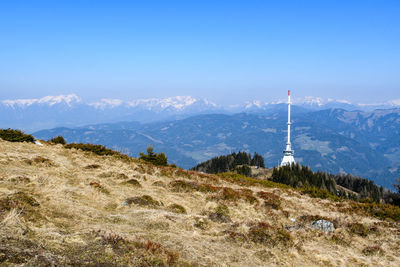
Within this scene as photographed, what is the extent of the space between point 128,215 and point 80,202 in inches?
99.0

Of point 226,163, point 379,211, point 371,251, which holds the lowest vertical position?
point 226,163

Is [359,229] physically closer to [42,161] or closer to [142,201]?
[142,201]

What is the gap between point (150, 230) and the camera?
32.8 ft

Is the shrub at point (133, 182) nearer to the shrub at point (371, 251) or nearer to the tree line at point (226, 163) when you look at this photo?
the shrub at point (371, 251)

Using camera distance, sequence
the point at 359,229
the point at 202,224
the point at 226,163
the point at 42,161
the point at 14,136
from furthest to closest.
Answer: the point at 226,163
the point at 14,136
the point at 42,161
the point at 359,229
the point at 202,224

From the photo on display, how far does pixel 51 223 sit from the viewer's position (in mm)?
8742

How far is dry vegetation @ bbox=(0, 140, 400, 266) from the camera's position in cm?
713

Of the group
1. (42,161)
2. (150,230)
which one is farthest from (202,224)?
(42,161)

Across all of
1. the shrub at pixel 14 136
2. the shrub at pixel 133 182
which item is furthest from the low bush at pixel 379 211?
the shrub at pixel 14 136

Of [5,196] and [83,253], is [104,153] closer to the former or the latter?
[5,196]

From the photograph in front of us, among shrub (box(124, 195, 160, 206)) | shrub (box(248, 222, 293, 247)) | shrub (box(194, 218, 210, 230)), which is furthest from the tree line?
shrub (box(248, 222, 293, 247))

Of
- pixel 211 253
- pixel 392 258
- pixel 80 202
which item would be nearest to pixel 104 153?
pixel 80 202

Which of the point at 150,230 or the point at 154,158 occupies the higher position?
the point at 150,230

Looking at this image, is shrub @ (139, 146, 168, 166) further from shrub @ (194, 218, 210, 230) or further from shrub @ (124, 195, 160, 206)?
shrub @ (194, 218, 210, 230)
